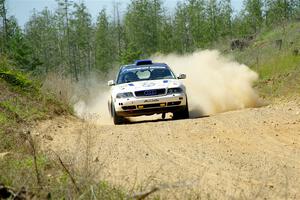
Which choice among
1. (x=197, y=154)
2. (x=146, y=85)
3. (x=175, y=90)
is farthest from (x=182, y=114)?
(x=197, y=154)

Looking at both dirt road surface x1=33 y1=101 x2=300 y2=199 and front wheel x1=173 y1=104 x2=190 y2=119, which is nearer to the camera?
dirt road surface x1=33 y1=101 x2=300 y2=199

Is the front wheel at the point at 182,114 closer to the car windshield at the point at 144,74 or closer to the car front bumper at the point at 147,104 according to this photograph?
the car front bumper at the point at 147,104

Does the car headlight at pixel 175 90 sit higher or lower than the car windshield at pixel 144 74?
lower

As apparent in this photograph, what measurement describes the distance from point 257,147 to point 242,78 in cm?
1108

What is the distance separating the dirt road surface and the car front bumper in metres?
1.33

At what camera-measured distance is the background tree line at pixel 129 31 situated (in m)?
59.0

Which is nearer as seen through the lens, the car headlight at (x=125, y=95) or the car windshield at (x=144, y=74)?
Result: the car headlight at (x=125, y=95)

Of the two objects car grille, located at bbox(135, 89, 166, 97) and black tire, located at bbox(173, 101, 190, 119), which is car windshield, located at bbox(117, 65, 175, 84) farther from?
black tire, located at bbox(173, 101, 190, 119)

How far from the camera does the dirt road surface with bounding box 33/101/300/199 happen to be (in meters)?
6.12

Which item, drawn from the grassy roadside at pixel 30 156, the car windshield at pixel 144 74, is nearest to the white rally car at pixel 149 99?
the car windshield at pixel 144 74

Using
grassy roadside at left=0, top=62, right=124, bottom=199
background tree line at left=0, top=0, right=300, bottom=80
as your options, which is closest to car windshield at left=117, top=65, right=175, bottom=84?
grassy roadside at left=0, top=62, right=124, bottom=199

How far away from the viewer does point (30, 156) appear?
7418 mm

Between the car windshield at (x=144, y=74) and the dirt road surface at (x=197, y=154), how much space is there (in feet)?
8.11

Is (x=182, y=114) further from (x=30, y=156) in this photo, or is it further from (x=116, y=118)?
(x=30, y=156)
